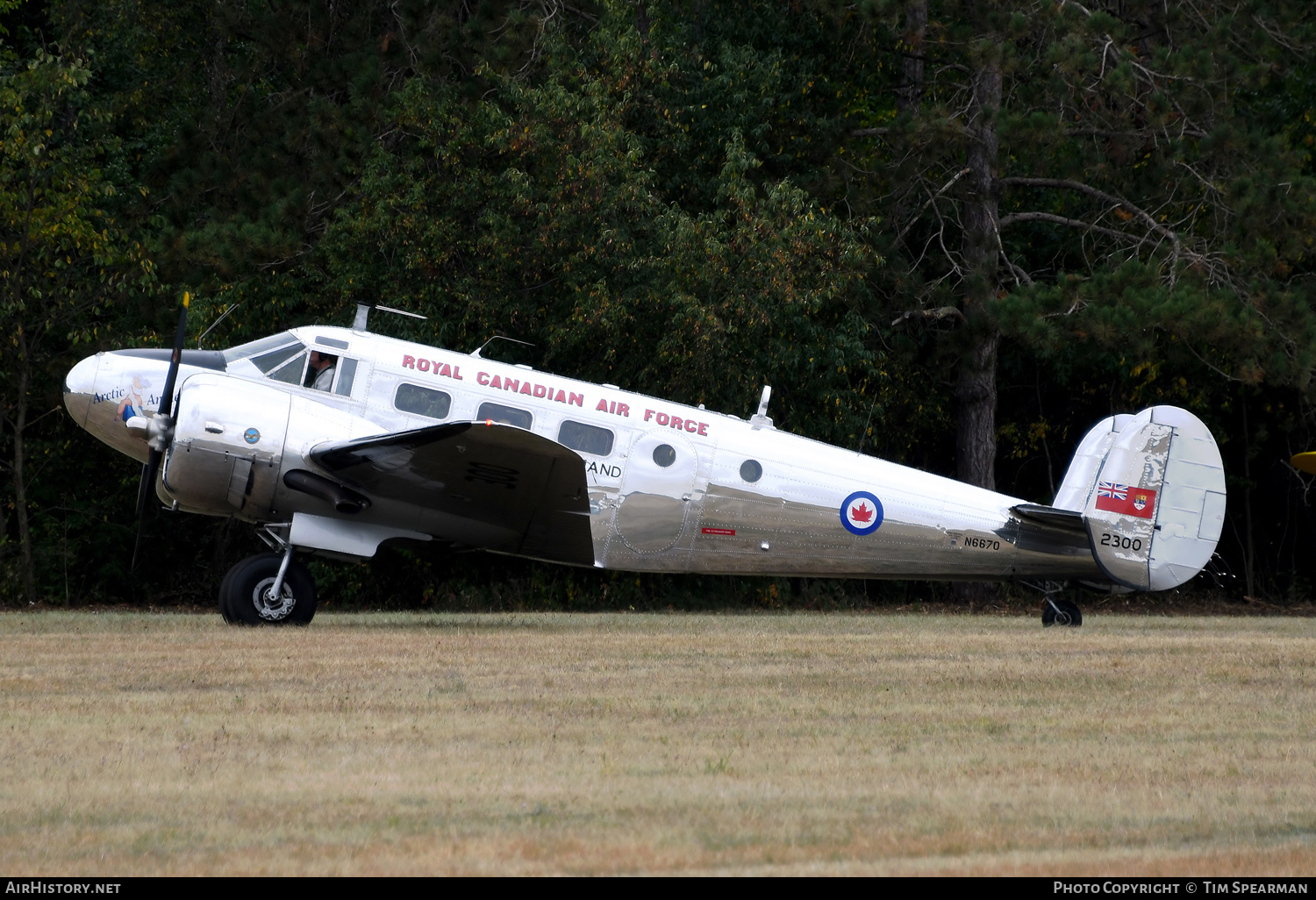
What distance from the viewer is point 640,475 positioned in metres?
15.3

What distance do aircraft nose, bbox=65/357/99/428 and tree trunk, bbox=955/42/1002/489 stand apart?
13.9 meters

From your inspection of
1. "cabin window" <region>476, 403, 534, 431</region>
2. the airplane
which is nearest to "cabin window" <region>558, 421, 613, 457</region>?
the airplane

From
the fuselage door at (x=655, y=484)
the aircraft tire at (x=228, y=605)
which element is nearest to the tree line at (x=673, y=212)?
the fuselage door at (x=655, y=484)

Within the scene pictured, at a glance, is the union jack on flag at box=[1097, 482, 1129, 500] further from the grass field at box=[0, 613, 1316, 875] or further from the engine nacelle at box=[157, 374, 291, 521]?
the engine nacelle at box=[157, 374, 291, 521]

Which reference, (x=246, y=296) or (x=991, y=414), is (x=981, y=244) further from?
(x=246, y=296)

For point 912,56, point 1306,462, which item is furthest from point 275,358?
point 912,56

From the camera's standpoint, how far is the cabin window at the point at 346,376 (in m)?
14.8

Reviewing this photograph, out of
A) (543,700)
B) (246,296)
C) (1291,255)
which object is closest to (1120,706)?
(543,700)

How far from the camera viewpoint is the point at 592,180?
72.2 feet

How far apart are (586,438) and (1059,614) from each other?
6.03 m

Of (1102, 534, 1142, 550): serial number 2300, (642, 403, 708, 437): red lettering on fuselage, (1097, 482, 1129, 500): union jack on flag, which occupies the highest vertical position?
(1097, 482, 1129, 500): union jack on flag

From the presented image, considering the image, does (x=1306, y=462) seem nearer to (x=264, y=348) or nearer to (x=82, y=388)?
(x=264, y=348)

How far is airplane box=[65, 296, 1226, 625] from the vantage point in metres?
14.1

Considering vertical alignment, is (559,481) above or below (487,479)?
above
